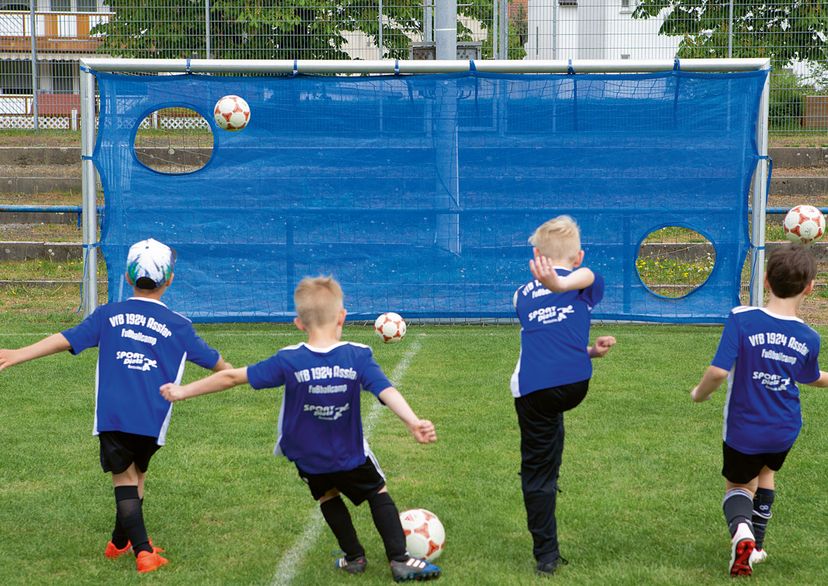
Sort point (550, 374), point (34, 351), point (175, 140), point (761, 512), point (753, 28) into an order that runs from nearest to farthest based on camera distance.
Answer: point (550, 374), point (34, 351), point (761, 512), point (175, 140), point (753, 28)

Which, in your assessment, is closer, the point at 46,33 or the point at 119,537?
the point at 119,537

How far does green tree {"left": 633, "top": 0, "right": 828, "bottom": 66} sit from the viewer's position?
14.6 metres

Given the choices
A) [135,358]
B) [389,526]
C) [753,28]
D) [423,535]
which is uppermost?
[753,28]

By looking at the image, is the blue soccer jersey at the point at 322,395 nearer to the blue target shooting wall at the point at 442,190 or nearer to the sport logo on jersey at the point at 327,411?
the sport logo on jersey at the point at 327,411

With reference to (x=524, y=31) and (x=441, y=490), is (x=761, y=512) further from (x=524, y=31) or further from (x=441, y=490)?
(x=524, y=31)

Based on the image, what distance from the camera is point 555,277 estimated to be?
4.55 meters

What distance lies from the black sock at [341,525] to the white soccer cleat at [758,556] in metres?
1.76

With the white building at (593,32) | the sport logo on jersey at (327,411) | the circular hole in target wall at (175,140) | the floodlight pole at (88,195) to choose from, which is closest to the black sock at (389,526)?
the sport logo on jersey at (327,411)

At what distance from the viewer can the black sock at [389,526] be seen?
4.71 meters

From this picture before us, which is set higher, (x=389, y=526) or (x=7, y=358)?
(x=7, y=358)

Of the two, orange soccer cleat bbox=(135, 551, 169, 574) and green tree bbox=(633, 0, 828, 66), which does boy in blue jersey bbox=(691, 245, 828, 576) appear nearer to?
orange soccer cleat bbox=(135, 551, 169, 574)

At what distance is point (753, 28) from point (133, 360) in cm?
1202

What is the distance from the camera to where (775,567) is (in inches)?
192

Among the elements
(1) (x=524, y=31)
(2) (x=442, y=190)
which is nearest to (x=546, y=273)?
(2) (x=442, y=190)
